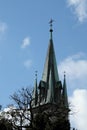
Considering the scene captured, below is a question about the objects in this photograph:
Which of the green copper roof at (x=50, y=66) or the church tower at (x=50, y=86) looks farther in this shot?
the green copper roof at (x=50, y=66)

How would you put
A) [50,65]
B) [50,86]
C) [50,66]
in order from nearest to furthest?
1. [50,86]
2. [50,66]
3. [50,65]

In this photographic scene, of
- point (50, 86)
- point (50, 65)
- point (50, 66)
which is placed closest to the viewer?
point (50, 86)

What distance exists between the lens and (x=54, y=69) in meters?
75.1

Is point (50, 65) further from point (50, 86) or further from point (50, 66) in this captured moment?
point (50, 86)

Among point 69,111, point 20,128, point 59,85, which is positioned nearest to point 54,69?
point 59,85

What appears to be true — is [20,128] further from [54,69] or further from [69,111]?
[54,69]

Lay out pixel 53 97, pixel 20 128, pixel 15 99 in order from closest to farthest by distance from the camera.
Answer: pixel 20 128, pixel 15 99, pixel 53 97

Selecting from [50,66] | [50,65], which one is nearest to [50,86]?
[50,66]

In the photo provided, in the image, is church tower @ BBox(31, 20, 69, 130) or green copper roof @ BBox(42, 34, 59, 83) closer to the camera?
church tower @ BBox(31, 20, 69, 130)

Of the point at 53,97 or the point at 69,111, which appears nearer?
the point at 69,111

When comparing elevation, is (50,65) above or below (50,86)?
above

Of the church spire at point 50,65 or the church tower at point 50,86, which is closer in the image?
the church tower at point 50,86

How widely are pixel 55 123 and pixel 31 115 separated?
4411mm

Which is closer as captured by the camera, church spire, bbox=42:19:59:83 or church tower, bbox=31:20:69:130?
church tower, bbox=31:20:69:130
